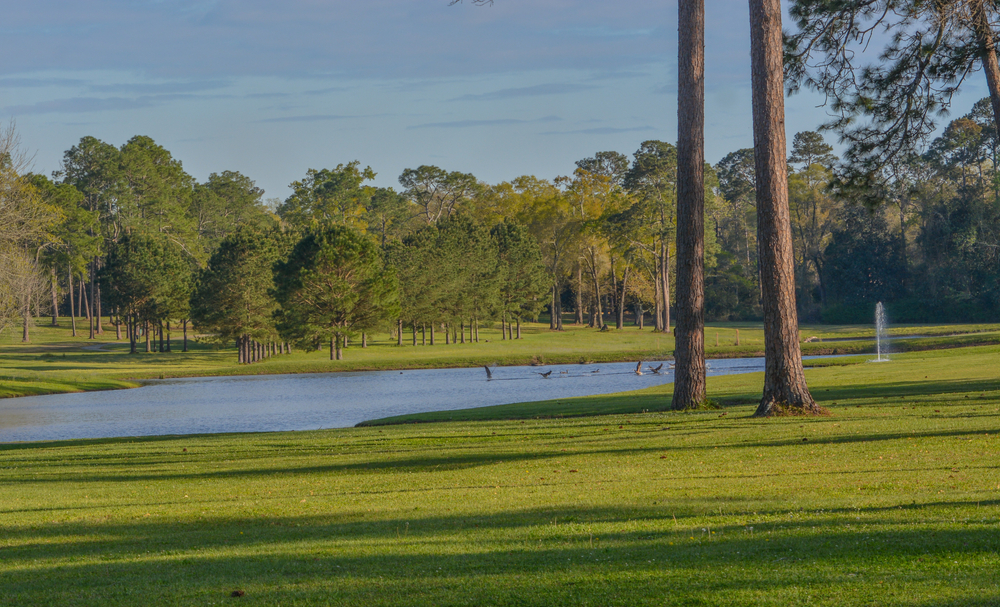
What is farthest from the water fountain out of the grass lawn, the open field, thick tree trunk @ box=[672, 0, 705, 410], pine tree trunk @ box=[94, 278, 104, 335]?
pine tree trunk @ box=[94, 278, 104, 335]

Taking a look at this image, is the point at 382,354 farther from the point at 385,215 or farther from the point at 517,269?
the point at 385,215

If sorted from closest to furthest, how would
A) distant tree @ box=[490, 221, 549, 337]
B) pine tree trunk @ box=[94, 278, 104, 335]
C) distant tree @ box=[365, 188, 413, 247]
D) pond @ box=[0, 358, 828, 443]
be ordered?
1. pond @ box=[0, 358, 828, 443]
2. distant tree @ box=[490, 221, 549, 337]
3. pine tree trunk @ box=[94, 278, 104, 335]
4. distant tree @ box=[365, 188, 413, 247]

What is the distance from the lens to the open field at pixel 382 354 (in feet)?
153

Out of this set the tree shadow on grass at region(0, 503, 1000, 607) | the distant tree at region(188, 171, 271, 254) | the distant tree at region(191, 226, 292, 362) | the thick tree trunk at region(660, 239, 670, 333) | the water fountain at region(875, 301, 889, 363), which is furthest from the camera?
the distant tree at region(188, 171, 271, 254)

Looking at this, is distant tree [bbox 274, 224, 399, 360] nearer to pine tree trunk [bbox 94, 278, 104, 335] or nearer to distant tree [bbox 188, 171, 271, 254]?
pine tree trunk [bbox 94, 278, 104, 335]

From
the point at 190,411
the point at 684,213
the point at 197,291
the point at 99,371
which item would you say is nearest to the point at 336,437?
the point at 684,213

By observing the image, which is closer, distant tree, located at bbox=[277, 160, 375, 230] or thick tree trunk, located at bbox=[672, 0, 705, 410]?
thick tree trunk, located at bbox=[672, 0, 705, 410]

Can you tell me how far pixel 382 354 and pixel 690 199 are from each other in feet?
151

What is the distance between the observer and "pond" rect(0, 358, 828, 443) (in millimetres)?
27688

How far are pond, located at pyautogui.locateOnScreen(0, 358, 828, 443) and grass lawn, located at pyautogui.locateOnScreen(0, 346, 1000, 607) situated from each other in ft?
37.6

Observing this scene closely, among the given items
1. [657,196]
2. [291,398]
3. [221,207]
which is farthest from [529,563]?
[221,207]

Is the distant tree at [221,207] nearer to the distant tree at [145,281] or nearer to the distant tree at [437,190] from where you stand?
the distant tree at [437,190]

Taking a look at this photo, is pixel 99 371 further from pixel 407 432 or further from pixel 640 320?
pixel 640 320

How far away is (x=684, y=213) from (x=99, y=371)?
46.0 meters
